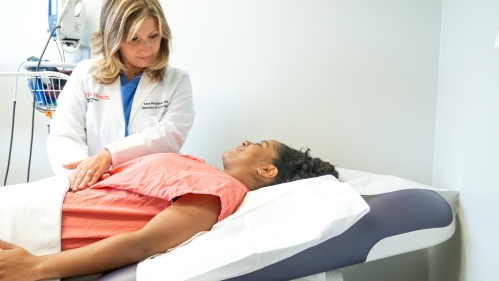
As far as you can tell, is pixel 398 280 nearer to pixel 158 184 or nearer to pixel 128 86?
pixel 158 184

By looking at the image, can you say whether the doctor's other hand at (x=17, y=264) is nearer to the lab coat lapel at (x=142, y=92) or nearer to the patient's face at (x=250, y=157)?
the patient's face at (x=250, y=157)

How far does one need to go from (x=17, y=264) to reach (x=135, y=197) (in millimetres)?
324

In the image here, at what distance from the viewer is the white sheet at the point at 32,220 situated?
105 cm

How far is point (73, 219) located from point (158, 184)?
0.75ft

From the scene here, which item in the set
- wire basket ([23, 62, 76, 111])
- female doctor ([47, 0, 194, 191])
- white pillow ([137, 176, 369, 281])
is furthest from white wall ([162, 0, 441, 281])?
white pillow ([137, 176, 369, 281])

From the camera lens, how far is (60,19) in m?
1.99

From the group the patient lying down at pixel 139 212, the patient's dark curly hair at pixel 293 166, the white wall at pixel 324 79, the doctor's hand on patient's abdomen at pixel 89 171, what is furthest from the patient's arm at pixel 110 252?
the white wall at pixel 324 79

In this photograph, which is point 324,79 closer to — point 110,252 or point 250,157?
point 250,157

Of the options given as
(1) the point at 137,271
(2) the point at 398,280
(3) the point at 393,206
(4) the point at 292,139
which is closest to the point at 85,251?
(1) the point at 137,271

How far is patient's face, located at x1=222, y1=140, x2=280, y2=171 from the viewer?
1365 millimetres


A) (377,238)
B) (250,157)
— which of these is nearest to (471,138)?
(377,238)

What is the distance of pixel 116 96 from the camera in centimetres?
168

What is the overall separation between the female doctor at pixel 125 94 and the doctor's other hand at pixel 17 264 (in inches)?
23.7

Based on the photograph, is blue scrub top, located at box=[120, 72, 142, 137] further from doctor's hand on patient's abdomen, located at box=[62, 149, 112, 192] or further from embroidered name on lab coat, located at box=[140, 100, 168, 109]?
doctor's hand on patient's abdomen, located at box=[62, 149, 112, 192]
